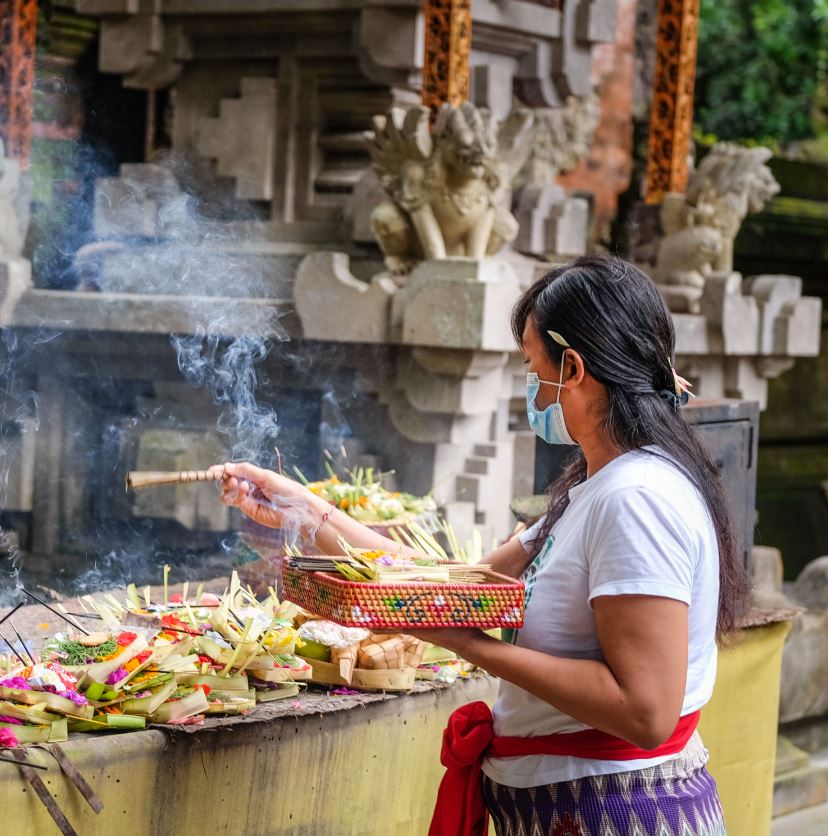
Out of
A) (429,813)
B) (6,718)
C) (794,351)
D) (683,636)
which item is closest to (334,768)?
(429,813)

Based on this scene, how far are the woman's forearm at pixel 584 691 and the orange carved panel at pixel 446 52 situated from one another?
474 cm

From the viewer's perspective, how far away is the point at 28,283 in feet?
19.4

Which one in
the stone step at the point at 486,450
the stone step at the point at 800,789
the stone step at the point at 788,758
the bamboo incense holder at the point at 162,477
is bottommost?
the stone step at the point at 800,789

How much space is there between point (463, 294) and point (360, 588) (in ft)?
11.2

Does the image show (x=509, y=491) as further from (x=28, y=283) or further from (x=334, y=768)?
(x=334, y=768)

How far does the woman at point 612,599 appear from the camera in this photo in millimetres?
1889

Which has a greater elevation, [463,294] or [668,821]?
[463,294]

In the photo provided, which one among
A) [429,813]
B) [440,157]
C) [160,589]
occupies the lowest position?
[429,813]

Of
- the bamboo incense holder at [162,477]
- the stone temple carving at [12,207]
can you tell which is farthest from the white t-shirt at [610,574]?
the stone temple carving at [12,207]

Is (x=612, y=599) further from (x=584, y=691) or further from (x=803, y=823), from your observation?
(x=803, y=823)

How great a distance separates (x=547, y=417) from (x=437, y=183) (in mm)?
3835

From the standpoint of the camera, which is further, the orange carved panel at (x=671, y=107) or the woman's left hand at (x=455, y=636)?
the orange carved panel at (x=671, y=107)

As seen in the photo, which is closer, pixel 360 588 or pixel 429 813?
pixel 360 588

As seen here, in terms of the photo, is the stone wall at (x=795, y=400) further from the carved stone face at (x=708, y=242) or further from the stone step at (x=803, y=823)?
the stone step at (x=803, y=823)
